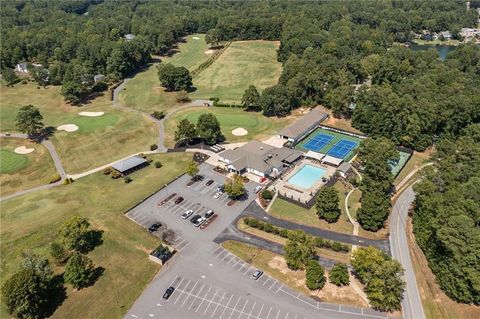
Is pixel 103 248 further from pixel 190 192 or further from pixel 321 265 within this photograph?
pixel 321 265

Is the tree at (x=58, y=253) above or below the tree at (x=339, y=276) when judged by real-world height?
below

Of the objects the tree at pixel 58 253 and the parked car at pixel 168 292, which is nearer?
the parked car at pixel 168 292

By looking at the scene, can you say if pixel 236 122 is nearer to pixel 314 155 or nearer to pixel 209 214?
pixel 314 155

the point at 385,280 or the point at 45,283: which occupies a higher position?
the point at 385,280

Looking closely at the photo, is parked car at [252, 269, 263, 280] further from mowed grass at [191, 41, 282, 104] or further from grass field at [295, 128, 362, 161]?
mowed grass at [191, 41, 282, 104]

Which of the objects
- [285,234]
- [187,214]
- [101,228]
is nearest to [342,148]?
[285,234]

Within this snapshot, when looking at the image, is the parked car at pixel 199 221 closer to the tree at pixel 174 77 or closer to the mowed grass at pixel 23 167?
the mowed grass at pixel 23 167

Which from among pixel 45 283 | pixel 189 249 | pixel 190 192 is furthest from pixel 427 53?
pixel 45 283

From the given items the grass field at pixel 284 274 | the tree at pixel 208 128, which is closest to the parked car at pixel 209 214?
the grass field at pixel 284 274
